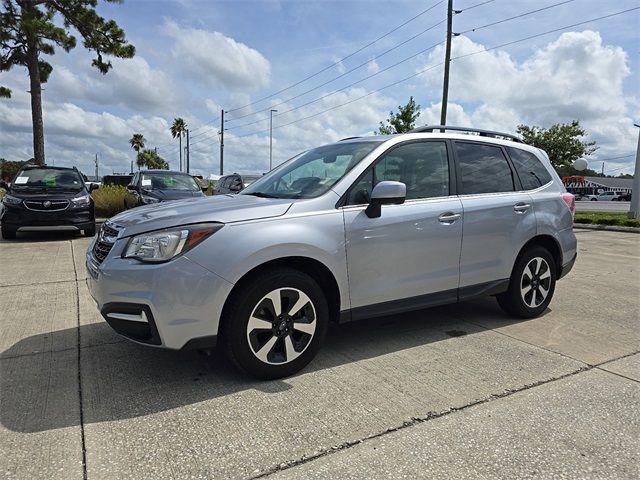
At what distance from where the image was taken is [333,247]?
3379 mm

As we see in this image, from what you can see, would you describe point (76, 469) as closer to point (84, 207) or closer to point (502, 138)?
point (502, 138)

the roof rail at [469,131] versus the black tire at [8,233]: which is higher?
the roof rail at [469,131]

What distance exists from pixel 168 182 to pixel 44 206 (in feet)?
9.98

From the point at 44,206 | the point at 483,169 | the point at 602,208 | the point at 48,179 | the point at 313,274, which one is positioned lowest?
the point at 602,208

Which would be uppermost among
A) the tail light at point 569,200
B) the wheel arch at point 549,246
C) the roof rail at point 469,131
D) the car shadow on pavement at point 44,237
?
the roof rail at point 469,131

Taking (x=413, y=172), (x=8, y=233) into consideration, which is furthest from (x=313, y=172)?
(x=8, y=233)

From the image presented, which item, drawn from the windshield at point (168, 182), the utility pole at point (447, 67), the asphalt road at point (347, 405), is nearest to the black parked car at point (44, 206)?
the windshield at point (168, 182)

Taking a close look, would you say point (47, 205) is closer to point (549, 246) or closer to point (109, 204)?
point (109, 204)

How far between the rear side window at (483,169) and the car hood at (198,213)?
5.74ft

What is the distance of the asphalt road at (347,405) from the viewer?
2361 mm

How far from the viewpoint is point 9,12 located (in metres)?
17.5

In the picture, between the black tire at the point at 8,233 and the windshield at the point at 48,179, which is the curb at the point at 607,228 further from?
the black tire at the point at 8,233

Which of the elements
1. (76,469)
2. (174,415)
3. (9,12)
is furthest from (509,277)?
(9,12)

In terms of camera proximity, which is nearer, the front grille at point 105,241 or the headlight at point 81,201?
the front grille at point 105,241
